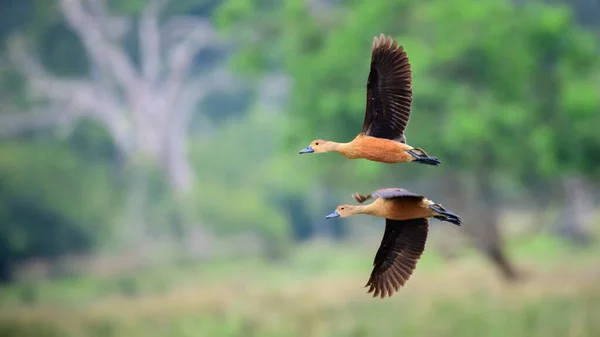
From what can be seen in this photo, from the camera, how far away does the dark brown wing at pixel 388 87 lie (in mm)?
5199

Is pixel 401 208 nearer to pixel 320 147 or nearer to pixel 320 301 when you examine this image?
pixel 320 147

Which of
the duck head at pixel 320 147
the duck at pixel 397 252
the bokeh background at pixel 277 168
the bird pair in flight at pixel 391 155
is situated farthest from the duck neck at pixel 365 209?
the bokeh background at pixel 277 168

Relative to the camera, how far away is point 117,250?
1977 cm

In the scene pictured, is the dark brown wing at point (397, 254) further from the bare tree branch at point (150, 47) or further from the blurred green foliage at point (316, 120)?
the bare tree branch at point (150, 47)

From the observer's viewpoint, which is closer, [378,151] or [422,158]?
[422,158]

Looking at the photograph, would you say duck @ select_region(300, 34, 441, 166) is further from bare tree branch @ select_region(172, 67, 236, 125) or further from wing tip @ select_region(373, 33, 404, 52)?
bare tree branch @ select_region(172, 67, 236, 125)

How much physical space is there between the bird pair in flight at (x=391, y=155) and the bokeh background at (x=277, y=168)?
871 cm

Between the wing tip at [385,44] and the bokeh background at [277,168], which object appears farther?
the bokeh background at [277,168]

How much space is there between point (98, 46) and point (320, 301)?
8.26m

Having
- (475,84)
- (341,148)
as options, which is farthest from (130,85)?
(341,148)

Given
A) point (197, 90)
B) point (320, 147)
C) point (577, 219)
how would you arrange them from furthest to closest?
point (197, 90)
point (577, 219)
point (320, 147)

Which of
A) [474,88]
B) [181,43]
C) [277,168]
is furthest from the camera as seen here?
[181,43]

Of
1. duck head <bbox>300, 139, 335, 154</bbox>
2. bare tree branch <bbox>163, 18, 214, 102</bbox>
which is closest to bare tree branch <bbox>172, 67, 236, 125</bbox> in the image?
bare tree branch <bbox>163, 18, 214, 102</bbox>

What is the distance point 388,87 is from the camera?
5285 millimetres
